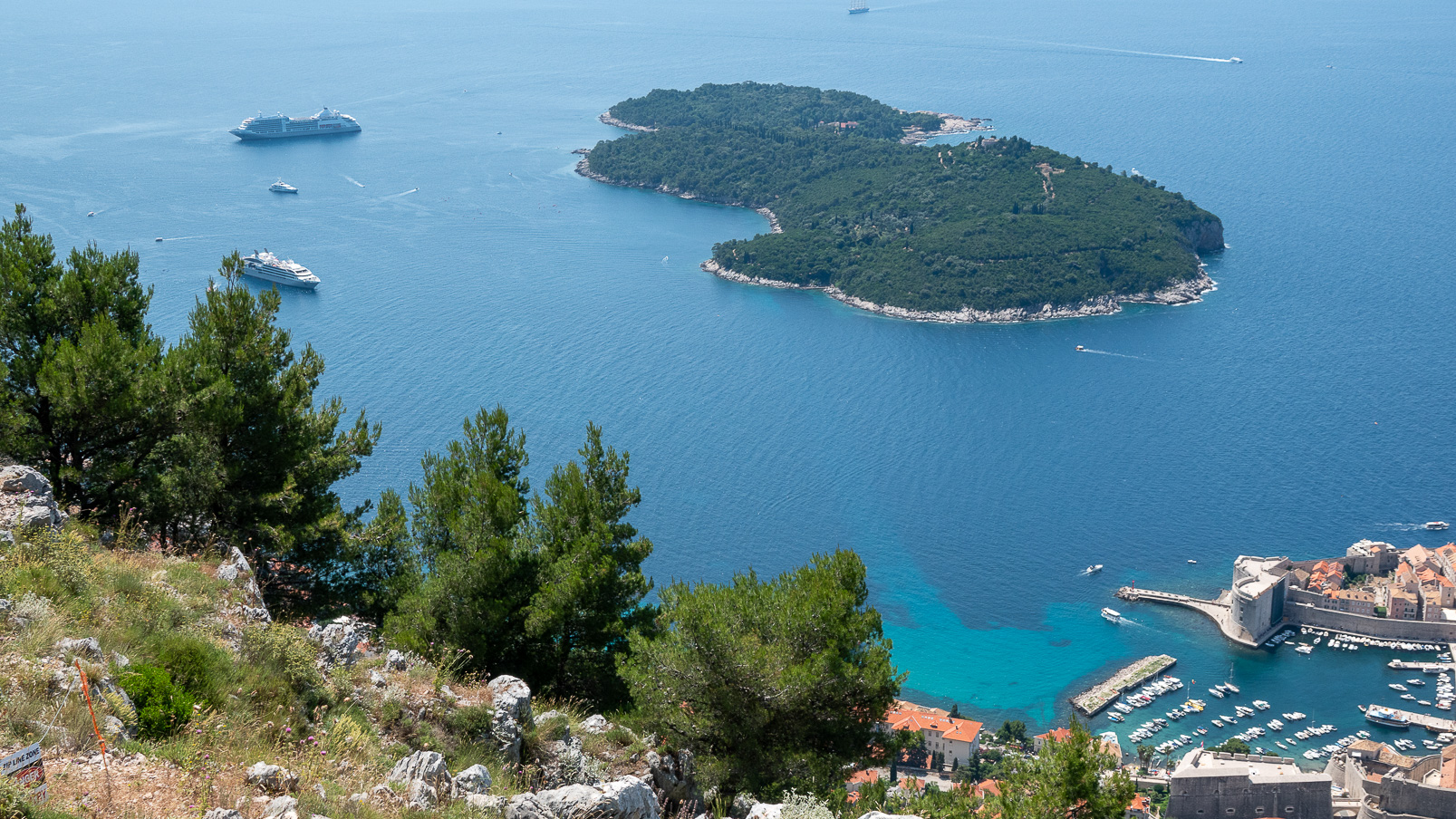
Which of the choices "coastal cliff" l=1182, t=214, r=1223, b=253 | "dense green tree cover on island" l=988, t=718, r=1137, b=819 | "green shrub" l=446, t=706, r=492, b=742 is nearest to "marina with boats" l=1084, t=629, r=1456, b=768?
"dense green tree cover on island" l=988, t=718, r=1137, b=819

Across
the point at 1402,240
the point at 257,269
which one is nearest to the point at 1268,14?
the point at 1402,240

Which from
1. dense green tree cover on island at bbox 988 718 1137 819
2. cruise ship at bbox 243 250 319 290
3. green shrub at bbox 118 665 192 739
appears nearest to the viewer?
green shrub at bbox 118 665 192 739

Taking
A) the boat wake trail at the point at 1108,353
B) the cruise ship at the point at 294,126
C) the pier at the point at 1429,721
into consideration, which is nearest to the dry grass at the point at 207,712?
the pier at the point at 1429,721

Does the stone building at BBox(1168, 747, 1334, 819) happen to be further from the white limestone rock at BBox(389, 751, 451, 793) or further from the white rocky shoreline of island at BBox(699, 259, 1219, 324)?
the white rocky shoreline of island at BBox(699, 259, 1219, 324)

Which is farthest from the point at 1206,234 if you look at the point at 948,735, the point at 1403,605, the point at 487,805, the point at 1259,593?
the point at 487,805

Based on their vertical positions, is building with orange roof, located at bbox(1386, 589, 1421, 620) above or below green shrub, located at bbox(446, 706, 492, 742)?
below

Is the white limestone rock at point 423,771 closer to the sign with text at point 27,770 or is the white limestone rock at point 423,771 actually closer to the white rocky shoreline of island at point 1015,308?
the sign with text at point 27,770
